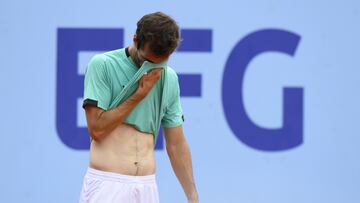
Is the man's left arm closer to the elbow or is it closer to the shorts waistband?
the elbow

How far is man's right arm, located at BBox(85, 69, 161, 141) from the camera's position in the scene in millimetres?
2990

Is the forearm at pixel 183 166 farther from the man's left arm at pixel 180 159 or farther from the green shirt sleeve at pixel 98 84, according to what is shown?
the green shirt sleeve at pixel 98 84

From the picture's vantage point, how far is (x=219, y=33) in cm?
486

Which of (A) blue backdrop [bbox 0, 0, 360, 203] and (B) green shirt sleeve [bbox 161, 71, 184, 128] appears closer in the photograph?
(B) green shirt sleeve [bbox 161, 71, 184, 128]

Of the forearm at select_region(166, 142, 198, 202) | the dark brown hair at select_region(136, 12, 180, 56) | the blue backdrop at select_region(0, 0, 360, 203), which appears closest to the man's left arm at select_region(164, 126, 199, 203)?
the forearm at select_region(166, 142, 198, 202)

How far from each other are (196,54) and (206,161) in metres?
0.63

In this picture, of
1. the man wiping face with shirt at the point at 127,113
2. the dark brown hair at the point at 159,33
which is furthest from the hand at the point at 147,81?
the dark brown hair at the point at 159,33

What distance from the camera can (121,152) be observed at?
3080 millimetres

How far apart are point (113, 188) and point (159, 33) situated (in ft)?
1.98

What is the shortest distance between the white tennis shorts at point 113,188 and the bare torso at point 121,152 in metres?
0.02

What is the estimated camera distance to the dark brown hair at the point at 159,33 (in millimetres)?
2863
